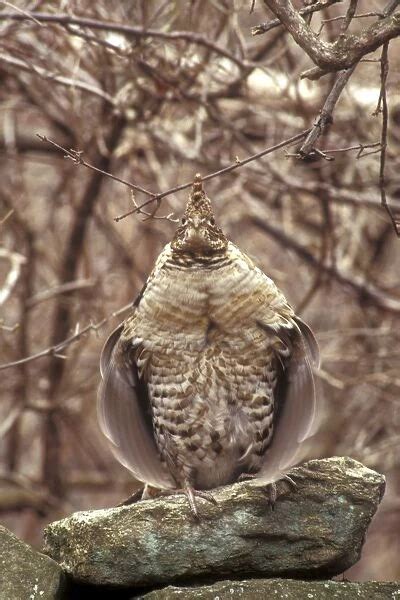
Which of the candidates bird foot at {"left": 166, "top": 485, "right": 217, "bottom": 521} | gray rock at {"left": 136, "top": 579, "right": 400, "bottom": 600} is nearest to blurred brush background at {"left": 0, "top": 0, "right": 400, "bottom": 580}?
bird foot at {"left": 166, "top": 485, "right": 217, "bottom": 521}

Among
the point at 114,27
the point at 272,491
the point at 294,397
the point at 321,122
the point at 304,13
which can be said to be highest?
the point at 114,27

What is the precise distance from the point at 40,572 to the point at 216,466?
944 mm

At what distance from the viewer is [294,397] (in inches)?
157

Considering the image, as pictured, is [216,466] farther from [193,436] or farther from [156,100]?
[156,100]

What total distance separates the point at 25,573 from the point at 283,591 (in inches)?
29.5

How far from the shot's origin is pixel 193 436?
4.00 meters

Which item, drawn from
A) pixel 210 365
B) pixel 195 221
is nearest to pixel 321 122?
pixel 195 221

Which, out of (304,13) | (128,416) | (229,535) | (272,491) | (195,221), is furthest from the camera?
(128,416)

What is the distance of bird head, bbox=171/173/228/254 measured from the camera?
382cm

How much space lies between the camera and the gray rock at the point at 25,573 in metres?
3.24

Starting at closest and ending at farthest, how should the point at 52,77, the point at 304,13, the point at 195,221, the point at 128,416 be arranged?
the point at 304,13
the point at 195,221
the point at 128,416
the point at 52,77

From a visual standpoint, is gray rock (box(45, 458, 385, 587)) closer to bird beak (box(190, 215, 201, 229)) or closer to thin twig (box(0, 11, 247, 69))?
bird beak (box(190, 215, 201, 229))

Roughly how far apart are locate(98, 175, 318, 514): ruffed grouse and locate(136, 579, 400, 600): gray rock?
1.88 ft

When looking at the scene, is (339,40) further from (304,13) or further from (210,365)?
(210,365)
